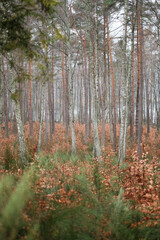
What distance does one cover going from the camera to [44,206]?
11.4 feet

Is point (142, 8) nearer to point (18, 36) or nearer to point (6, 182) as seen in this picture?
point (18, 36)

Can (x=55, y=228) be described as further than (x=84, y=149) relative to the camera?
No

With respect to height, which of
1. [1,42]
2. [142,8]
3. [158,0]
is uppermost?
[158,0]

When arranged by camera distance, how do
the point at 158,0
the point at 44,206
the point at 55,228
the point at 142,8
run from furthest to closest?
1. the point at 158,0
2. the point at 142,8
3. the point at 44,206
4. the point at 55,228

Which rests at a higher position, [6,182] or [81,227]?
[6,182]

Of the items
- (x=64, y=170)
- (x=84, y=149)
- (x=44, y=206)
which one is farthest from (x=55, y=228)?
(x=84, y=149)

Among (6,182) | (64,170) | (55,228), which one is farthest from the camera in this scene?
(64,170)

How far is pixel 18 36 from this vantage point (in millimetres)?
4445

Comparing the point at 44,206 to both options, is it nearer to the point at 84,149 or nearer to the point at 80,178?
the point at 80,178

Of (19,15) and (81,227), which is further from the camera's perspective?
(19,15)

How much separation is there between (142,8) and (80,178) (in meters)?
10.1

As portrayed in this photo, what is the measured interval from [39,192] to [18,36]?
12.4 feet

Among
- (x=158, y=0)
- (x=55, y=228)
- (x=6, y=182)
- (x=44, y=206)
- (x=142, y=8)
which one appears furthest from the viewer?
(x=158, y=0)

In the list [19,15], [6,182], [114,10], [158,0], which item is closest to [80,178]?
[6,182]
